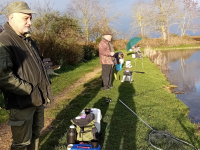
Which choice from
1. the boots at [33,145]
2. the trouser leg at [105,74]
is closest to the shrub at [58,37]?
the trouser leg at [105,74]

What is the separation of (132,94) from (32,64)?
4.69m

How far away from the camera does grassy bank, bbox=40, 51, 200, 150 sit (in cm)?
344

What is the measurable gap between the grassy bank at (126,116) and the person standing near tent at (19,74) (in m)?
1.25

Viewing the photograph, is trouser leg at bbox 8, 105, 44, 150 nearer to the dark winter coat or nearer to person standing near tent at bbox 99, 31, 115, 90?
the dark winter coat

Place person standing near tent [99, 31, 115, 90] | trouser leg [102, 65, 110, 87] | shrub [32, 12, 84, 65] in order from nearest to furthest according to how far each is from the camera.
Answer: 1. person standing near tent [99, 31, 115, 90]
2. trouser leg [102, 65, 110, 87]
3. shrub [32, 12, 84, 65]

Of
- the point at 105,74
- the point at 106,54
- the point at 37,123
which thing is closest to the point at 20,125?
the point at 37,123

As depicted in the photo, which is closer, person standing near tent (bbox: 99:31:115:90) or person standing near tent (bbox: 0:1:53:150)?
person standing near tent (bbox: 0:1:53:150)

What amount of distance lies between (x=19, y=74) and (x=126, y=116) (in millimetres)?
3072

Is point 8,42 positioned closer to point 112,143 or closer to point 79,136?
point 79,136

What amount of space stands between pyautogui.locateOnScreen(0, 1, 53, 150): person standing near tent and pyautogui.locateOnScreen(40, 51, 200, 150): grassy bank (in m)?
1.25

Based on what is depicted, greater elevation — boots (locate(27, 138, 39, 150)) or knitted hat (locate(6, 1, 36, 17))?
knitted hat (locate(6, 1, 36, 17))

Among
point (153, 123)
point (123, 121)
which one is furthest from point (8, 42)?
point (153, 123)

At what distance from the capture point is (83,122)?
9.96 ft

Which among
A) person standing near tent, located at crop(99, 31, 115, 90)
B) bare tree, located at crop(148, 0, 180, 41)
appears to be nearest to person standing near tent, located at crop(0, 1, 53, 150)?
person standing near tent, located at crop(99, 31, 115, 90)
